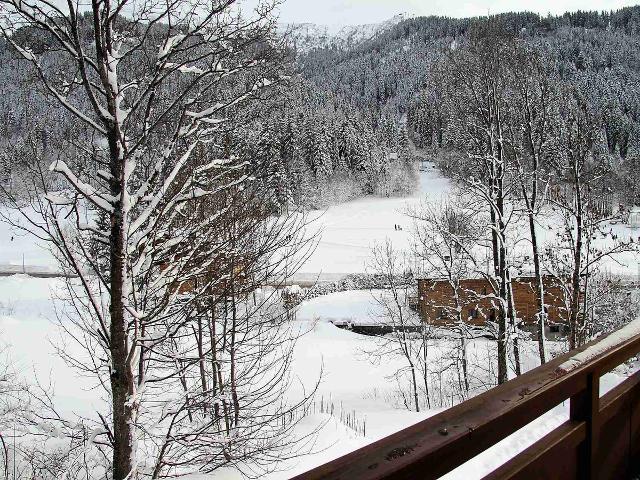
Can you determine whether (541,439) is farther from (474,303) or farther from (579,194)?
(474,303)

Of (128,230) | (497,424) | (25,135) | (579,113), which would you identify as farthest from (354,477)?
(579,113)

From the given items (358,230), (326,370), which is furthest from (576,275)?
(358,230)

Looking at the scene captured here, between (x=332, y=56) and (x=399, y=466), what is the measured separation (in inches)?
7799

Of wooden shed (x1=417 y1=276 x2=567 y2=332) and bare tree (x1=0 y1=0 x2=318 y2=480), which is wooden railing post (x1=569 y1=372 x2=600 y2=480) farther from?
wooden shed (x1=417 y1=276 x2=567 y2=332)

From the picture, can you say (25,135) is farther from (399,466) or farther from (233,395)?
(399,466)

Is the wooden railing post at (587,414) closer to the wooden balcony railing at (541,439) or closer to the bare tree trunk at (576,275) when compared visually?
the wooden balcony railing at (541,439)

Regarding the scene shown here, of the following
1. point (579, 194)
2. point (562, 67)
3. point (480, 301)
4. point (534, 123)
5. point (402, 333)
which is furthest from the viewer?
point (562, 67)

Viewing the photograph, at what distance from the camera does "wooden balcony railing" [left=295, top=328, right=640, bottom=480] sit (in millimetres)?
1102

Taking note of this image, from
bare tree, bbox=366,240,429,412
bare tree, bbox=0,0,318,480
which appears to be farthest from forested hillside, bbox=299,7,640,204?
bare tree, bbox=0,0,318,480

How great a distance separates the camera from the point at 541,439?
180cm

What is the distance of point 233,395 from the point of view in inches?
268

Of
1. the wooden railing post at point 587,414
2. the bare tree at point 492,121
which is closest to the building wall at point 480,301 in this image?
the bare tree at point 492,121

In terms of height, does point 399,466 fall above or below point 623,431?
above

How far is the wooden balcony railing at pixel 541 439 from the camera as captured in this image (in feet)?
3.61
